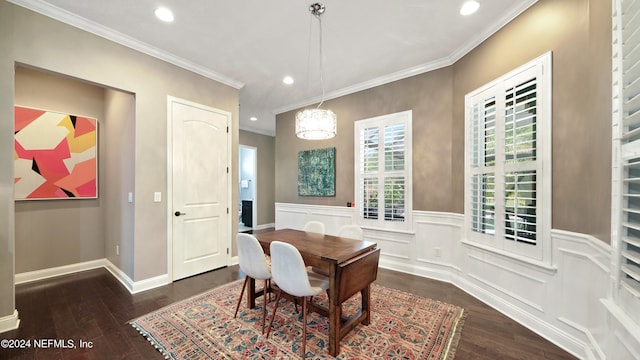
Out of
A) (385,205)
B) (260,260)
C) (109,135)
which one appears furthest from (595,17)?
(109,135)

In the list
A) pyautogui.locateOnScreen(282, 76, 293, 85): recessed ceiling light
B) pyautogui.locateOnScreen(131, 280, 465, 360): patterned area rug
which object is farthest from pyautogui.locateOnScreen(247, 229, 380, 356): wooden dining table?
pyautogui.locateOnScreen(282, 76, 293, 85): recessed ceiling light

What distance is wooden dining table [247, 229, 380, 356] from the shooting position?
1786mm

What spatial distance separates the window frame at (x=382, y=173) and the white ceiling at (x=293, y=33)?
0.62 metres

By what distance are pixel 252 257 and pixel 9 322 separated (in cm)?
215

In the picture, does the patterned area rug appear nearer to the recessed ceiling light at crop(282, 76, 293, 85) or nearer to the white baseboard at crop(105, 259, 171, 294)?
the white baseboard at crop(105, 259, 171, 294)

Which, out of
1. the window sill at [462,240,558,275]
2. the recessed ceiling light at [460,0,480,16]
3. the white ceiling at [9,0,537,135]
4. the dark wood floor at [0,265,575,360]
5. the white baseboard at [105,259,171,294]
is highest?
the recessed ceiling light at [460,0,480,16]

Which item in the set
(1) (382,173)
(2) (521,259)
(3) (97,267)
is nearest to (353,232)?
(1) (382,173)

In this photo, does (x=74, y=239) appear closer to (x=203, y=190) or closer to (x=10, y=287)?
(x=10, y=287)

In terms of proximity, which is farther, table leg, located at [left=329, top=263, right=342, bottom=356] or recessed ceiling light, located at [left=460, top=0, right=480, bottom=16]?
recessed ceiling light, located at [left=460, top=0, right=480, bottom=16]

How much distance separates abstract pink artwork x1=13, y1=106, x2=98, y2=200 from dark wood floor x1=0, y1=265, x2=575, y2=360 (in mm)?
1193

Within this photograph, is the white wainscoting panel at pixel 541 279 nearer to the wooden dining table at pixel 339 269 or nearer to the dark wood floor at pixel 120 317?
the dark wood floor at pixel 120 317

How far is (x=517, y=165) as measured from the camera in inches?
90.2

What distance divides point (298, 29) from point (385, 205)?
265 cm

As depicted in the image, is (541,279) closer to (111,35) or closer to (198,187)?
(198,187)
